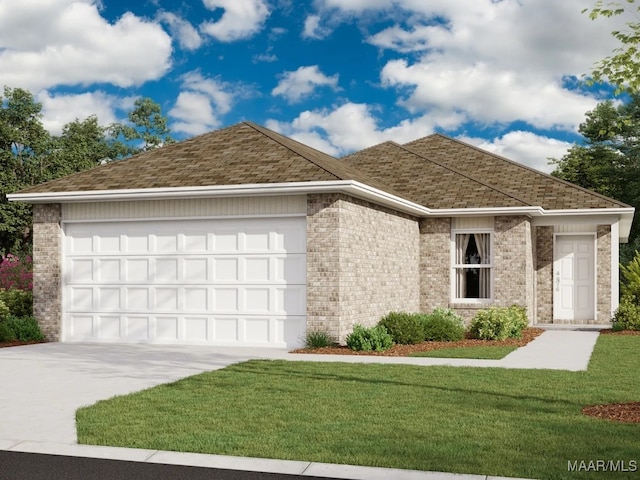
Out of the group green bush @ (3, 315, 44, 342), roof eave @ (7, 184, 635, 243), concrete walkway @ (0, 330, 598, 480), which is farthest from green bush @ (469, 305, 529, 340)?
green bush @ (3, 315, 44, 342)

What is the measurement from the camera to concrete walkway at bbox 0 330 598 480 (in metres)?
6.59

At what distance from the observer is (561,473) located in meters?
6.09

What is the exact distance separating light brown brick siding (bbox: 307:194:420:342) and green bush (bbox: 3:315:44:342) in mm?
6603

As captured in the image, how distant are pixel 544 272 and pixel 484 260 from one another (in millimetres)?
3502

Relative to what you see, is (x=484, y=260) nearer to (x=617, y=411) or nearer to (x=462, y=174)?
(x=462, y=174)

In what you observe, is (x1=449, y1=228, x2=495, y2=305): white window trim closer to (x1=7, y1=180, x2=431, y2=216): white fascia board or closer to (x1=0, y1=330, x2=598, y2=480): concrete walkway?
(x1=0, y1=330, x2=598, y2=480): concrete walkway

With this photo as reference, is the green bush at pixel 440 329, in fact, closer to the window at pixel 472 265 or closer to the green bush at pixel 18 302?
the window at pixel 472 265

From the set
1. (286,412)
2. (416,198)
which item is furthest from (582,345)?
(286,412)

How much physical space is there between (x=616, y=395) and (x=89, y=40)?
27.1 metres

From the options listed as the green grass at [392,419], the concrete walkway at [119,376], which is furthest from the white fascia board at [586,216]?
the green grass at [392,419]

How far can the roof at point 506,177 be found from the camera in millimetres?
21578

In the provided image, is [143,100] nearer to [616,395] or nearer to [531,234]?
[531,234]

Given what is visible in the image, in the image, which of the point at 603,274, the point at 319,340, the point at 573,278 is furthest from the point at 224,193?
the point at 603,274

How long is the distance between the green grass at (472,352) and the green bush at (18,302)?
33.7 ft
